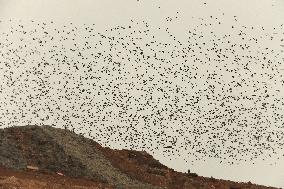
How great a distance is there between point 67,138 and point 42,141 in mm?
3021

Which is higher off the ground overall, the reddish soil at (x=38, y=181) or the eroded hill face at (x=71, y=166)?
the eroded hill face at (x=71, y=166)

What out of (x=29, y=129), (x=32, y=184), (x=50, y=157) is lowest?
(x=32, y=184)

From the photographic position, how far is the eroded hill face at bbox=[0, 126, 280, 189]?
20.1 meters

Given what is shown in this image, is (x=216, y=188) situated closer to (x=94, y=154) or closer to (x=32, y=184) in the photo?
(x=94, y=154)

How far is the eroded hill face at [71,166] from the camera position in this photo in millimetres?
20100

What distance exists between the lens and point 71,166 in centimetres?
2308

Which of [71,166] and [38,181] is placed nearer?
[38,181]

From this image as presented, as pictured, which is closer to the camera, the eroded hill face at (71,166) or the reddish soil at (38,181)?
the reddish soil at (38,181)

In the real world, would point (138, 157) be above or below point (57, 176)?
above

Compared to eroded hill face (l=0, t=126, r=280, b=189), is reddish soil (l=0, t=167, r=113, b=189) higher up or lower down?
lower down

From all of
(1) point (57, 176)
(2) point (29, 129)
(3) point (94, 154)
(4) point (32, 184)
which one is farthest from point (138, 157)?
(4) point (32, 184)

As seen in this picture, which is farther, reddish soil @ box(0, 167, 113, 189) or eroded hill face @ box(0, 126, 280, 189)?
eroded hill face @ box(0, 126, 280, 189)

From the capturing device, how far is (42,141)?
976 inches

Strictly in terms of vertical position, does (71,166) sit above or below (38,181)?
above
